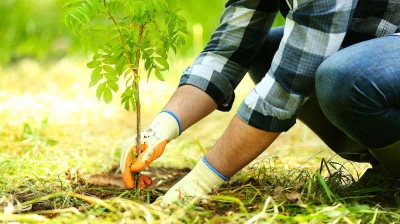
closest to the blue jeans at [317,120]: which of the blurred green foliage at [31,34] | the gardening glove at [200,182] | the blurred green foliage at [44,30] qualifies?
the gardening glove at [200,182]

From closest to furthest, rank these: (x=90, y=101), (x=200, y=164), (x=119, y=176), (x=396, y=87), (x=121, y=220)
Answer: (x=121, y=220), (x=396, y=87), (x=200, y=164), (x=119, y=176), (x=90, y=101)

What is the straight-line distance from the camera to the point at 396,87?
144cm

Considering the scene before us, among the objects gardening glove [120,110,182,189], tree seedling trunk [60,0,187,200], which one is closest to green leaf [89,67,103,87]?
tree seedling trunk [60,0,187,200]

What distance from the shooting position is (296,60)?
1.48 metres

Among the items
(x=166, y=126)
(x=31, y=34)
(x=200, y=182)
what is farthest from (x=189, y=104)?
(x=31, y=34)

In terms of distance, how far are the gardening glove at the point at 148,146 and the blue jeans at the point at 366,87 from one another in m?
0.44

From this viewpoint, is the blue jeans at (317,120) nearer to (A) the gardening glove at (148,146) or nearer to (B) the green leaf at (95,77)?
(A) the gardening glove at (148,146)

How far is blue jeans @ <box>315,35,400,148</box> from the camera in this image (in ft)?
4.70

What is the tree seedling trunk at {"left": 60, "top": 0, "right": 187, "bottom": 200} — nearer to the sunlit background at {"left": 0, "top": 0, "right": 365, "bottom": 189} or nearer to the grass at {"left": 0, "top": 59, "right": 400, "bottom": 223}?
the sunlit background at {"left": 0, "top": 0, "right": 365, "bottom": 189}

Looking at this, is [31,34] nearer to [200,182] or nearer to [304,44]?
[200,182]

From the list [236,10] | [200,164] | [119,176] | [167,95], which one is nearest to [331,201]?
[200,164]

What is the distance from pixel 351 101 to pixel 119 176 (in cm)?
101

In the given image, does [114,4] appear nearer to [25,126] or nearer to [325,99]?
[325,99]

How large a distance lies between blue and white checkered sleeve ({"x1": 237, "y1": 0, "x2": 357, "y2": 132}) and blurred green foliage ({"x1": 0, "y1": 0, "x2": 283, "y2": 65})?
8.78 feet
